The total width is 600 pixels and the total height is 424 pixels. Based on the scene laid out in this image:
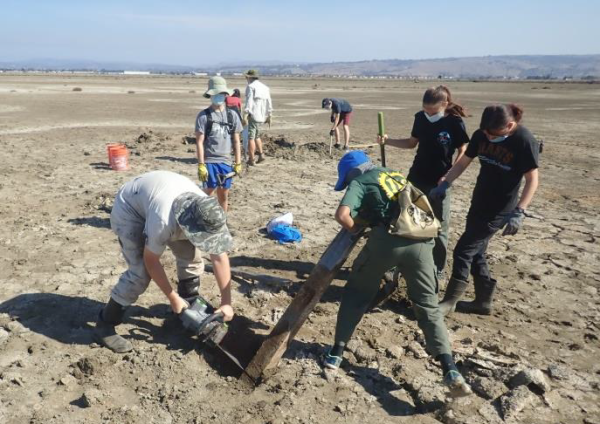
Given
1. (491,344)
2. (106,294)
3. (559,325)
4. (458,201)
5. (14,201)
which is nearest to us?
(491,344)

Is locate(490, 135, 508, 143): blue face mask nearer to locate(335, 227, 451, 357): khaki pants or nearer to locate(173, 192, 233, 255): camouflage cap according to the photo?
locate(335, 227, 451, 357): khaki pants

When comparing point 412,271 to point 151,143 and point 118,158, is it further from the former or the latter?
point 151,143

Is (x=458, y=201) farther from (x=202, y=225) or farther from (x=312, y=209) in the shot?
(x=202, y=225)

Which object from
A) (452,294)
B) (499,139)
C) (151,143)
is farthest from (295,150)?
(499,139)

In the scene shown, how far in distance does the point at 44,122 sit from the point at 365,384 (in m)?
16.2

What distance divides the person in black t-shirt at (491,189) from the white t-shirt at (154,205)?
231cm

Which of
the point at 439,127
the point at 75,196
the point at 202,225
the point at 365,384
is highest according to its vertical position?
the point at 439,127

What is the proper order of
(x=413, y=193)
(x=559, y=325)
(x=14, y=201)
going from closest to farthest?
1. (x=413, y=193)
2. (x=559, y=325)
3. (x=14, y=201)

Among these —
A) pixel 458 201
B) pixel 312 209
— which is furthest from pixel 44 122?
pixel 458 201

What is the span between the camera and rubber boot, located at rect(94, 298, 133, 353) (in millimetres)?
3598

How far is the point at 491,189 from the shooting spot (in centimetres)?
383

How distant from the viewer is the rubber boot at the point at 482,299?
4.20 m

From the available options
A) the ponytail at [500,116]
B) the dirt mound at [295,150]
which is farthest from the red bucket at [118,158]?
the ponytail at [500,116]

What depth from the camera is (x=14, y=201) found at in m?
7.11
